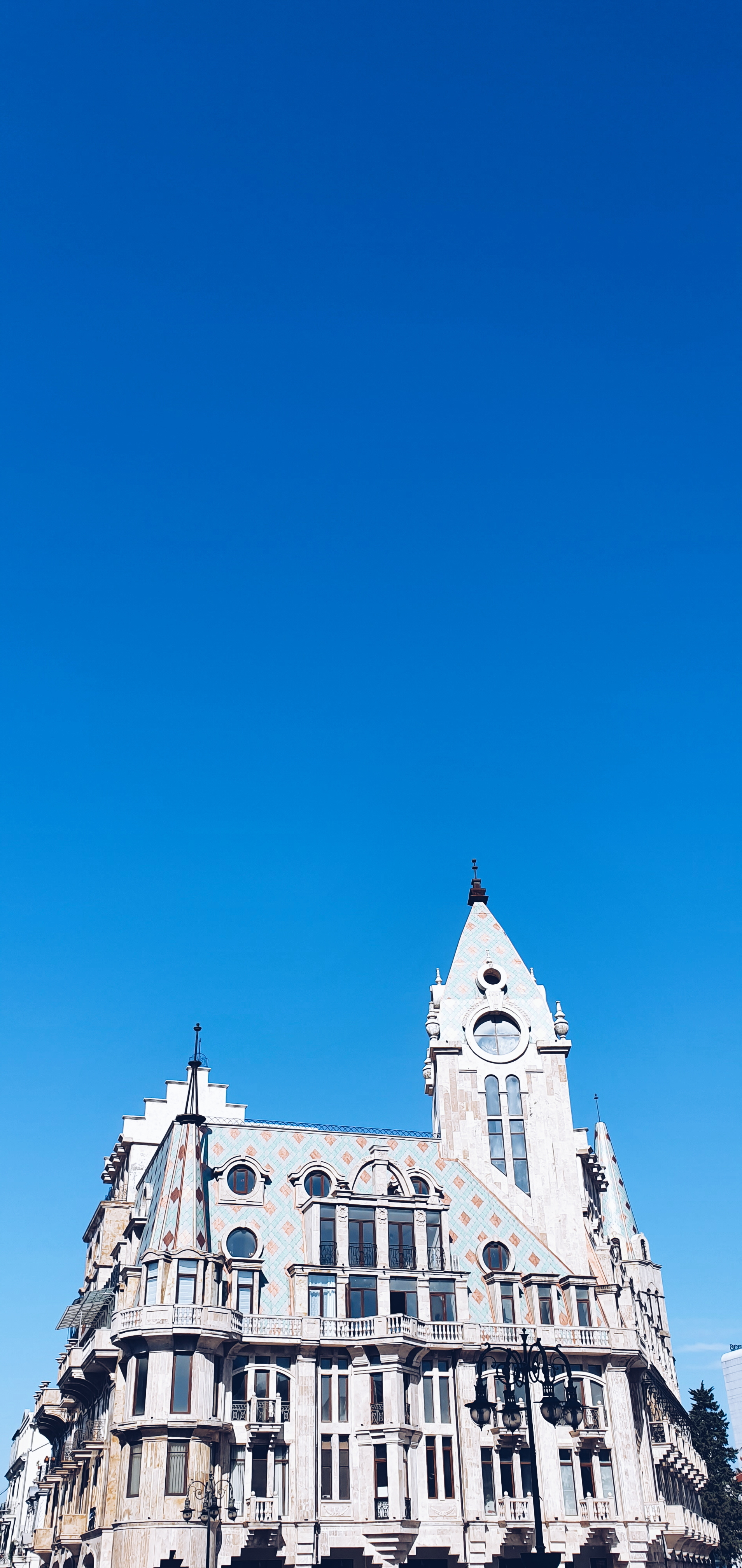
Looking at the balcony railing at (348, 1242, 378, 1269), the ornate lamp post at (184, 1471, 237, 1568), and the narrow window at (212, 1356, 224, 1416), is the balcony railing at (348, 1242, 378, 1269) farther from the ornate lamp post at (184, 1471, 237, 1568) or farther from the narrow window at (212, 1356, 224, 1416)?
the ornate lamp post at (184, 1471, 237, 1568)

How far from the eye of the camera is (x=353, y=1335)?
57.7 meters

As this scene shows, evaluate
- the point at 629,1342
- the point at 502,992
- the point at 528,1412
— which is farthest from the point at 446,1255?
the point at 528,1412

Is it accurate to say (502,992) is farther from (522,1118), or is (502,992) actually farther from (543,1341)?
(543,1341)

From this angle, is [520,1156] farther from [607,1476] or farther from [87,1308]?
[87,1308]

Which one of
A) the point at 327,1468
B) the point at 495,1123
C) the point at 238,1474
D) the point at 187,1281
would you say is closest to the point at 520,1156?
the point at 495,1123

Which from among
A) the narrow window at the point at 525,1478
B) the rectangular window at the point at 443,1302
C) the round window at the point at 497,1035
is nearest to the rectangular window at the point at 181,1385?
the rectangular window at the point at 443,1302

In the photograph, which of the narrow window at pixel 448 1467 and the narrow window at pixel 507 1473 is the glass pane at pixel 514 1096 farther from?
the narrow window at pixel 448 1467

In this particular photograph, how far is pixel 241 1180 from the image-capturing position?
204 feet

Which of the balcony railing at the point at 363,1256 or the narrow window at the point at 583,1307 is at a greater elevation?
the balcony railing at the point at 363,1256

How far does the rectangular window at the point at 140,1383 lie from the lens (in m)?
53.4

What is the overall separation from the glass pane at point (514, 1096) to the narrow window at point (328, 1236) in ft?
41.8

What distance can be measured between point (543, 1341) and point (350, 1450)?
34.6 feet

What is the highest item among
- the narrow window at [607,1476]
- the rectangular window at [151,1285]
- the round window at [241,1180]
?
the round window at [241,1180]

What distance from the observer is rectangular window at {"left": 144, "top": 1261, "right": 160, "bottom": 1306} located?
5534 cm
